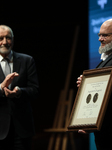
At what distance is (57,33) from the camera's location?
647cm

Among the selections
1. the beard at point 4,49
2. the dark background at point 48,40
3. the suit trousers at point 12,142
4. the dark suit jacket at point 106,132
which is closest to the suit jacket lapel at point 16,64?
the beard at point 4,49

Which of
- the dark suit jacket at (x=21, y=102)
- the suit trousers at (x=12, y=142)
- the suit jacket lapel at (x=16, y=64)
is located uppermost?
the suit jacket lapel at (x=16, y=64)

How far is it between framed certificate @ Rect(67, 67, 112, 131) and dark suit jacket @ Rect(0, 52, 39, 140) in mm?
770

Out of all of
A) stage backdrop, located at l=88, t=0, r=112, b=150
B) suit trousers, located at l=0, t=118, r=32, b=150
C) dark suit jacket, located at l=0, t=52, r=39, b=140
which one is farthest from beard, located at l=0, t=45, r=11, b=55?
stage backdrop, located at l=88, t=0, r=112, b=150

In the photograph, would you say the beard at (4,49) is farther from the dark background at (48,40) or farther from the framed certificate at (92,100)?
the dark background at (48,40)

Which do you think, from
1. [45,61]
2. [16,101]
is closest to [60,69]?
[45,61]

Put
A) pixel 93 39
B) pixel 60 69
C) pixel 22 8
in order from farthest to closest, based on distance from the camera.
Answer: pixel 60 69 → pixel 22 8 → pixel 93 39

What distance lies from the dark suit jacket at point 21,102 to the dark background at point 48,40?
288 cm

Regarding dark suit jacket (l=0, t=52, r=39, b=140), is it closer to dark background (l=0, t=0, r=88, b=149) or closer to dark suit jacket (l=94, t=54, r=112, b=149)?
dark suit jacket (l=94, t=54, r=112, b=149)

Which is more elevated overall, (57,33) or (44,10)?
(44,10)

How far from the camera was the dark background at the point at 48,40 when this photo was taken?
6141 mm

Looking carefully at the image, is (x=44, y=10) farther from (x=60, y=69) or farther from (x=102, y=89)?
(x=102, y=89)

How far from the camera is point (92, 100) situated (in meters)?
2.49

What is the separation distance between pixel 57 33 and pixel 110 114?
4.21 metres
